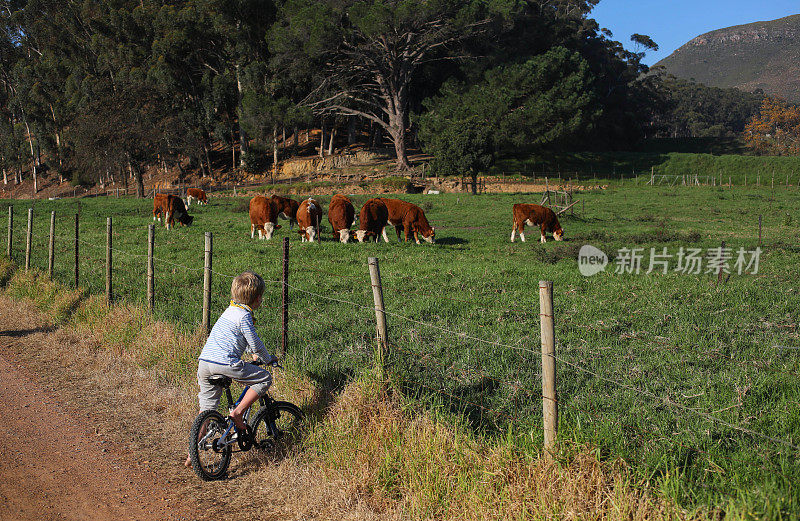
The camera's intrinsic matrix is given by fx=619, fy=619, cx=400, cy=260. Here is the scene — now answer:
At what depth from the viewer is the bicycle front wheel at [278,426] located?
5.11m

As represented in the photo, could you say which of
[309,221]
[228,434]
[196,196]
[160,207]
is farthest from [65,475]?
[196,196]

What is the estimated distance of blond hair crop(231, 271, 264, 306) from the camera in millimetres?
4918

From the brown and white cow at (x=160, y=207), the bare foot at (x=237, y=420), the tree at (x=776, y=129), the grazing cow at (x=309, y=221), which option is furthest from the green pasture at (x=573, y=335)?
the tree at (x=776, y=129)

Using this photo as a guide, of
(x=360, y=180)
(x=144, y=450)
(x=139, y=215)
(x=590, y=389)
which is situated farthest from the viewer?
(x=360, y=180)

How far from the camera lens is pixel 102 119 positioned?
48625 millimetres

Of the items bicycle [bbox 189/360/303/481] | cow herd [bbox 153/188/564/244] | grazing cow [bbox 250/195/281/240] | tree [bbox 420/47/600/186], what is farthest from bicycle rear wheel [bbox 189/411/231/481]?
tree [bbox 420/47/600/186]

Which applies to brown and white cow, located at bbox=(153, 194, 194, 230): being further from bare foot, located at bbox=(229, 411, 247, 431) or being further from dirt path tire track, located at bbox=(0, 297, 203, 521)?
bare foot, located at bbox=(229, 411, 247, 431)

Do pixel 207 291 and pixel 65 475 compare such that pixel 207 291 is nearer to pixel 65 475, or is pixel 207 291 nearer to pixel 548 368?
pixel 65 475

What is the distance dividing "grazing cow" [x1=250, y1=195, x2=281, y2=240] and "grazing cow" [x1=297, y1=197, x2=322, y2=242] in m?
0.98

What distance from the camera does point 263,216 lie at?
20.8 meters

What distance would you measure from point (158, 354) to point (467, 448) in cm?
458

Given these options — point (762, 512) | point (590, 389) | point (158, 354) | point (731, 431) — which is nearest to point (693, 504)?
point (762, 512)

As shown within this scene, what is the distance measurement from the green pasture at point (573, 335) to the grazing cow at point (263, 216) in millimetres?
499

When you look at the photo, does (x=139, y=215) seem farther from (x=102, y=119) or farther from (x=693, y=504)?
(x=693, y=504)
